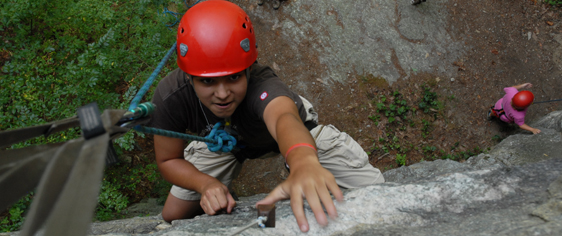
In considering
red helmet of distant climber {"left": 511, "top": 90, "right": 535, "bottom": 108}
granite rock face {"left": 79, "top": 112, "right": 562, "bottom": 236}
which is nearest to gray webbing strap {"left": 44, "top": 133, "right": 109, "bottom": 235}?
granite rock face {"left": 79, "top": 112, "right": 562, "bottom": 236}

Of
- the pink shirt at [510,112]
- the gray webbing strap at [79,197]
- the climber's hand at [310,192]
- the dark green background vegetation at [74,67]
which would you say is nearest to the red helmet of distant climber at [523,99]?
the pink shirt at [510,112]

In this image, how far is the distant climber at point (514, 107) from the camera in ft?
14.8

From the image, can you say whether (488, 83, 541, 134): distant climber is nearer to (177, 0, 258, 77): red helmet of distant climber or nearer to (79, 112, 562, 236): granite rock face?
(79, 112, 562, 236): granite rock face

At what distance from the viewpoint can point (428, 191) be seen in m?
1.45

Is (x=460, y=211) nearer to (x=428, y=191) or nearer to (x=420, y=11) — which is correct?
(x=428, y=191)

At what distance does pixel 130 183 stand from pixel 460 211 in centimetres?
335

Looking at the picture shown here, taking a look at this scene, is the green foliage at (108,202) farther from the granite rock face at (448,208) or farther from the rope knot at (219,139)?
the granite rock face at (448,208)

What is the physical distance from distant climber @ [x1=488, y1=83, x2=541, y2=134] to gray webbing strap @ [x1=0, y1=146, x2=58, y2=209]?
208 inches

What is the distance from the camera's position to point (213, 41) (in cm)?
194

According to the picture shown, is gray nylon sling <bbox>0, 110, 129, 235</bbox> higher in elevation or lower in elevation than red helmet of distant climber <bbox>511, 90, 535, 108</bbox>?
higher

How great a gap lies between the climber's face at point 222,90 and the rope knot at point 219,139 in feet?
0.69

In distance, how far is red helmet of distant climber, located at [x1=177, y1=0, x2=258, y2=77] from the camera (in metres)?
1.93

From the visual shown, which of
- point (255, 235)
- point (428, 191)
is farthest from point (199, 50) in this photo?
point (428, 191)

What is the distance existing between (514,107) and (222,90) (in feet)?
14.7
